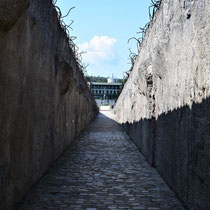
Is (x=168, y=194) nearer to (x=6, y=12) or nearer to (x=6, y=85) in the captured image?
(x=6, y=85)

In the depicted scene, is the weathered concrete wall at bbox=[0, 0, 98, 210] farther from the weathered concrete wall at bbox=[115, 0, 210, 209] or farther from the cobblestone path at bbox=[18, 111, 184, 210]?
the weathered concrete wall at bbox=[115, 0, 210, 209]

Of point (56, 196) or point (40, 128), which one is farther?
point (40, 128)

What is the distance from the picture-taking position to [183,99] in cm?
357

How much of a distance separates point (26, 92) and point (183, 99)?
1934mm

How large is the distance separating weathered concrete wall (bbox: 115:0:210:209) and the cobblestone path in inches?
10.4

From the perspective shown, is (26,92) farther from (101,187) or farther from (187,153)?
(187,153)

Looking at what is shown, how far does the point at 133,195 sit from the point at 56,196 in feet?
3.33

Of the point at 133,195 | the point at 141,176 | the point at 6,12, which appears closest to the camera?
the point at 6,12

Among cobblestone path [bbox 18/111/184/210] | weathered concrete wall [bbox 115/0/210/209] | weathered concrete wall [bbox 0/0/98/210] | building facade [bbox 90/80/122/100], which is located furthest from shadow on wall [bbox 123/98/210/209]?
building facade [bbox 90/80/122/100]

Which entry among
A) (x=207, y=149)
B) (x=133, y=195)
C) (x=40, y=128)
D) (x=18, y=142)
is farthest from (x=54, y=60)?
(x=207, y=149)

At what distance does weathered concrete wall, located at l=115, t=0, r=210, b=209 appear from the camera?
278cm

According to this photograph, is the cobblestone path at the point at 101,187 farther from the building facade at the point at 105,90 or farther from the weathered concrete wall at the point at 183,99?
the building facade at the point at 105,90

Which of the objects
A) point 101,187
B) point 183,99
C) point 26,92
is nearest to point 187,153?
point 183,99

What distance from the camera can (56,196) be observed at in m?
3.79
